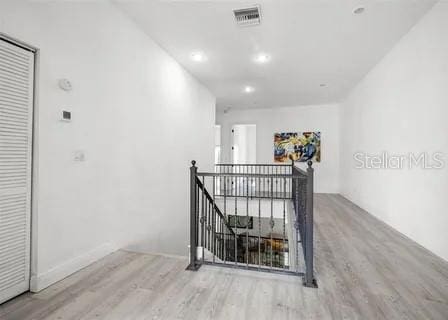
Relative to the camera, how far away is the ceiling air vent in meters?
2.82

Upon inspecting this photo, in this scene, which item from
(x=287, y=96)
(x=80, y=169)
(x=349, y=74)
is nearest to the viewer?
(x=80, y=169)

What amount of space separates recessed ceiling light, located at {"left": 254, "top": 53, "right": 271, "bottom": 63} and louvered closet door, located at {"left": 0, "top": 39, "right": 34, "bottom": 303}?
10.7 feet

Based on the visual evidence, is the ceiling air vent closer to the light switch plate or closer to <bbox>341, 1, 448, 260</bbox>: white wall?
<bbox>341, 1, 448, 260</bbox>: white wall

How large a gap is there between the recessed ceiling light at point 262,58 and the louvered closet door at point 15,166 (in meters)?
3.25

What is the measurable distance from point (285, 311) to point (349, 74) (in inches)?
195

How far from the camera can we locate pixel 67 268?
2172 millimetres

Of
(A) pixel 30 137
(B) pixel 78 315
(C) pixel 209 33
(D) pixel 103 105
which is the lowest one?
(B) pixel 78 315

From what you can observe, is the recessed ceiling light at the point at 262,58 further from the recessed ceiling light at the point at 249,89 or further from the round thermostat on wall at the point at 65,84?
the round thermostat on wall at the point at 65,84

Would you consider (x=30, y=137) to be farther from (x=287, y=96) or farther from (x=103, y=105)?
(x=287, y=96)

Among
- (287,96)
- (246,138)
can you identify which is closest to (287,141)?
(287,96)

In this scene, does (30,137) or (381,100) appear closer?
(30,137)

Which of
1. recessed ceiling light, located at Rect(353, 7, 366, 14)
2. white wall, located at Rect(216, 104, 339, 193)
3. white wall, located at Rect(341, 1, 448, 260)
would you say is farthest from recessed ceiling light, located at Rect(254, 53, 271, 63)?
white wall, located at Rect(216, 104, 339, 193)

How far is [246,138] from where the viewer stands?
10.7m

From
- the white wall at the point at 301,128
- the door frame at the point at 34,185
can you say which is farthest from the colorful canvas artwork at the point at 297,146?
the door frame at the point at 34,185
